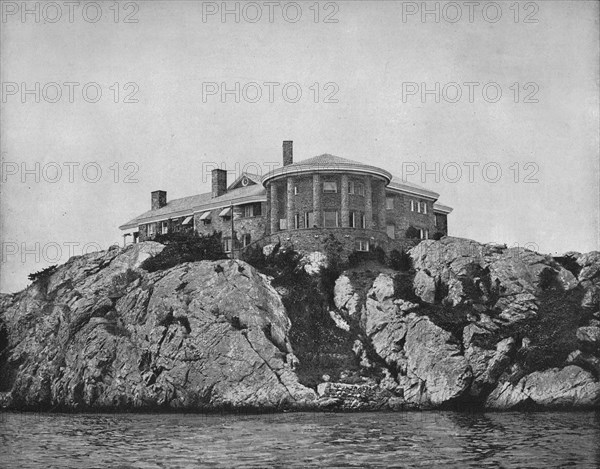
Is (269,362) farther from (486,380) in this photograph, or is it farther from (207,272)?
(486,380)

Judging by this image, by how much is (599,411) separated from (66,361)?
40.2m

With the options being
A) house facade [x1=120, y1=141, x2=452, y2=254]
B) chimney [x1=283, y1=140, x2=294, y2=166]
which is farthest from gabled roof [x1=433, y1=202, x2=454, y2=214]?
chimney [x1=283, y1=140, x2=294, y2=166]

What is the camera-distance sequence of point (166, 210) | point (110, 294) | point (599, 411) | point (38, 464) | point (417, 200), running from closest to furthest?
1. point (38, 464)
2. point (599, 411)
3. point (110, 294)
4. point (417, 200)
5. point (166, 210)

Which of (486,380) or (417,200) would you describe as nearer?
(486,380)

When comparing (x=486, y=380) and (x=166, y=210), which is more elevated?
(x=166, y=210)

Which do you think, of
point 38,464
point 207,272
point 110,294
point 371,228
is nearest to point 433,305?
point 371,228

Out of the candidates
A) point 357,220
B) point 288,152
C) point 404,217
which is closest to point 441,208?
point 404,217

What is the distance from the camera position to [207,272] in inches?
2756

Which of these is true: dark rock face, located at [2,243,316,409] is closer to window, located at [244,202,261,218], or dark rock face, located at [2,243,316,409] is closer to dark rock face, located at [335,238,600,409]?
dark rock face, located at [335,238,600,409]

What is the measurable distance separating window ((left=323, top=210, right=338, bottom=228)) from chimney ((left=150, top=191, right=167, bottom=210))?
28044mm

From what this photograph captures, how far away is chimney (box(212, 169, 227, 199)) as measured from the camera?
91375 mm

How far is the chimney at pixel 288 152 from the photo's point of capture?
82.9 m

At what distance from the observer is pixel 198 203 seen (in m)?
92.1

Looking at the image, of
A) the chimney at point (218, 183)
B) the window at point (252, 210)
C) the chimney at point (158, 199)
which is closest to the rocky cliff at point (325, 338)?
the window at point (252, 210)
